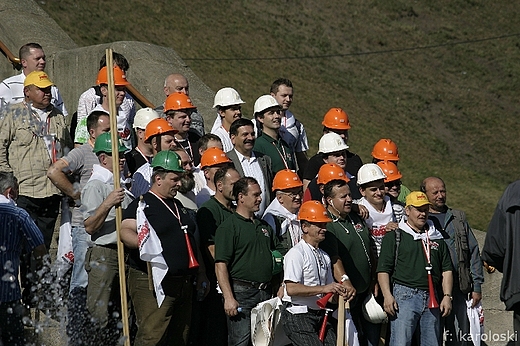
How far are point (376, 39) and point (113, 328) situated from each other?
973 inches

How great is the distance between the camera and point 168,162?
8.83 m

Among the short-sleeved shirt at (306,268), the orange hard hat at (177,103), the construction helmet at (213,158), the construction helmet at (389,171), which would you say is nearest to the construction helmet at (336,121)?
the construction helmet at (389,171)

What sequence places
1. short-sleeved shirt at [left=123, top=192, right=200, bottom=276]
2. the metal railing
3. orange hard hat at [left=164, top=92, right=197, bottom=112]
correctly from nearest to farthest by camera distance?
short-sleeved shirt at [left=123, top=192, right=200, bottom=276], orange hard hat at [left=164, top=92, right=197, bottom=112], the metal railing

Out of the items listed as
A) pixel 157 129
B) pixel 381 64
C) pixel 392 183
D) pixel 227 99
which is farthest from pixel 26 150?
pixel 381 64

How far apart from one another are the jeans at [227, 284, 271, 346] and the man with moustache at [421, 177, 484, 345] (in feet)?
7.51

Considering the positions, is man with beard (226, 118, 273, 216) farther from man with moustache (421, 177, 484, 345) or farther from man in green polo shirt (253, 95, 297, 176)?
man with moustache (421, 177, 484, 345)

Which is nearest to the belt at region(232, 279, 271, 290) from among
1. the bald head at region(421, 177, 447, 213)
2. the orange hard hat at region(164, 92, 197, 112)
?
the orange hard hat at region(164, 92, 197, 112)

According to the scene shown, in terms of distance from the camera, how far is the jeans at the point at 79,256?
30.3ft

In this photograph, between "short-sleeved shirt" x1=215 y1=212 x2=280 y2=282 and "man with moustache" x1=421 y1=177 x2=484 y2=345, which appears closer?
"short-sleeved shirt" x1=215 y1=212 x2=280 y2=282

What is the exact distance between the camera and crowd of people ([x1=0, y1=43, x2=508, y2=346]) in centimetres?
875

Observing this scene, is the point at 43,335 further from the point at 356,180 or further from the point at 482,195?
the point at 482,195

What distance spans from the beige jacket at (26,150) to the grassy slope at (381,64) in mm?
12113

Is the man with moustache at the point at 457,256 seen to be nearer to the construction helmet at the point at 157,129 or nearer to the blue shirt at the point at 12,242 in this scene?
the construction helmet at the point at 157,129

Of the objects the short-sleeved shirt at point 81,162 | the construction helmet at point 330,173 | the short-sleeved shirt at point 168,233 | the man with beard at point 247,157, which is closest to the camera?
the short-sleeved shirt at point 168,233
